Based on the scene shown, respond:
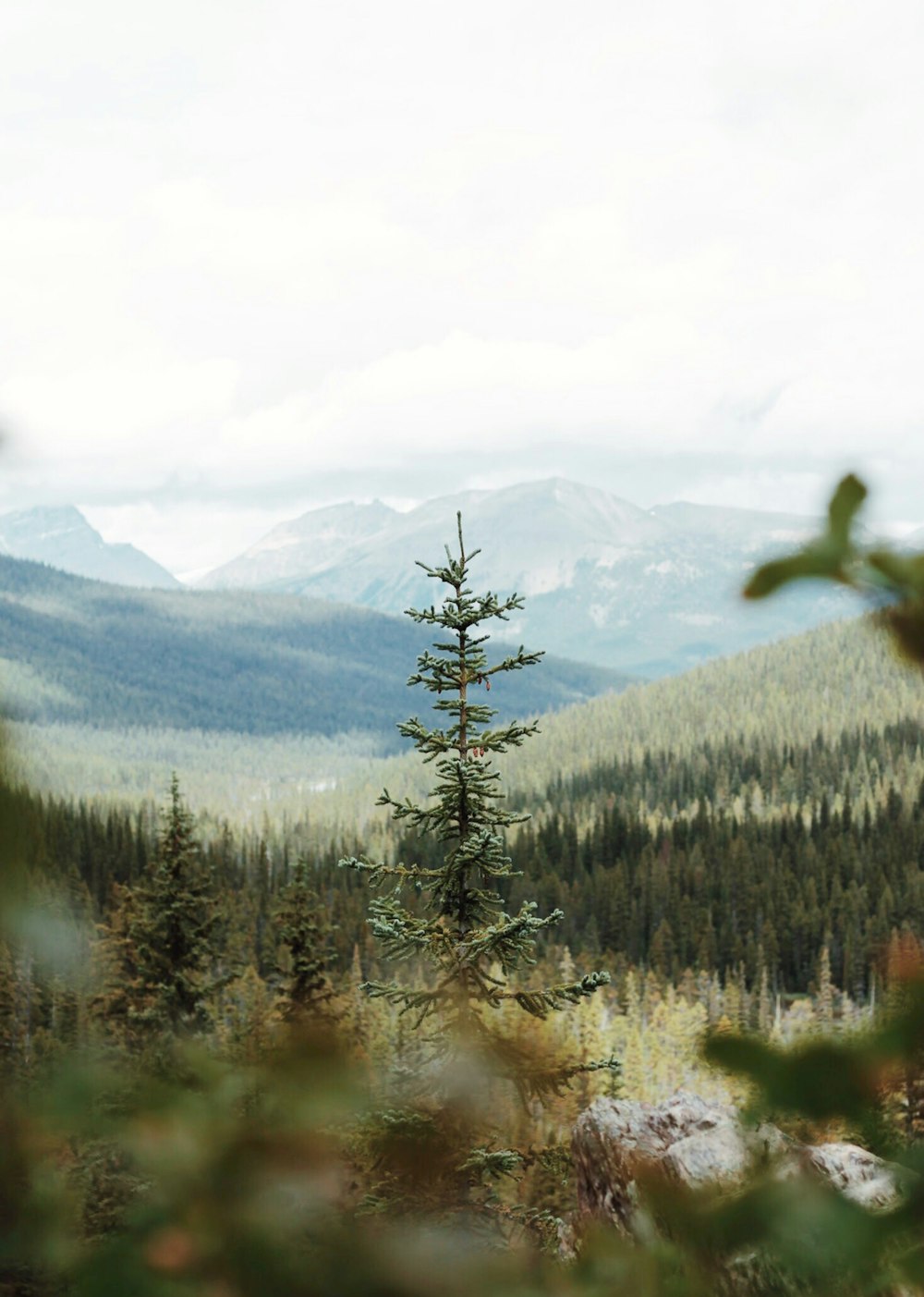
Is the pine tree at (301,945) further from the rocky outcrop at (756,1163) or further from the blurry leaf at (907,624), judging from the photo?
the blurry leaf at (907,624)

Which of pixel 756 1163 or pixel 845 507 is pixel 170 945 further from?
pixel 845 507

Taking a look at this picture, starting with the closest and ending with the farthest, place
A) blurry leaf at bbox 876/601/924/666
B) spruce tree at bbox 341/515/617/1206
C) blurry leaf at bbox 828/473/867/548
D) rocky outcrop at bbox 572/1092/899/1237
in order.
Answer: blurry leaf at bbox 828/473/867/548 < blurry leaf at bbox 876/601/924/666 < rocky outcrop at bbox 572/1092/899/1237 < spruce tree at bbox 341/515/617/1206

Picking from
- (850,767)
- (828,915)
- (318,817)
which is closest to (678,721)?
(850,767)

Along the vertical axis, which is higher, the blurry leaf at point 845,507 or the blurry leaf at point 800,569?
the blurry leaf at point 845,507

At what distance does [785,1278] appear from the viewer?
1499 millimetres

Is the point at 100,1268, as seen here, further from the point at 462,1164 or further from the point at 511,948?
the point at 511,948

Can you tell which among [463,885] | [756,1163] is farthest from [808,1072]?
[463,885]

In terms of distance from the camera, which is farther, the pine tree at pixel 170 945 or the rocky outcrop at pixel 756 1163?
the pine tree at pixel 170 945

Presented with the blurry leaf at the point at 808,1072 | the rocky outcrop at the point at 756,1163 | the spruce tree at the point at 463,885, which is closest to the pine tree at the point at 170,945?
the spruce tree at the point at 463,885

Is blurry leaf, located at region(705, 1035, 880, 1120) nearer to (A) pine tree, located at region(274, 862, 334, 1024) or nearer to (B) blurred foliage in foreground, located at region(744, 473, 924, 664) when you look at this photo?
(B) blurred foliage in foreground, located at region(744, 473, 924, 664)

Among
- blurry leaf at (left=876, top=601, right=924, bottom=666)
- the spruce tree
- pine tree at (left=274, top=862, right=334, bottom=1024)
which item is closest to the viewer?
blurry leaf at (left=876, top=601, right=924, bottom=666)

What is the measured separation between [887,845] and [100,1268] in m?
116

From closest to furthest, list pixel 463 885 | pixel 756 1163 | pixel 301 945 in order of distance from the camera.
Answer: pixel 756 1163
pixel 463 885
pixel 301 945

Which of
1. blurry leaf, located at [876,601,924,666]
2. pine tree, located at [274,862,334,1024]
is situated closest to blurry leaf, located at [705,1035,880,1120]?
blurry leaf, located at [876,601,924,666]
